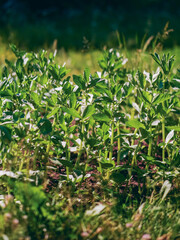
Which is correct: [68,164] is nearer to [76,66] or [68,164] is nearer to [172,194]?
[172,194]

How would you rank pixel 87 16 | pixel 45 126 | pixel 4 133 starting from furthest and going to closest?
pixel 87 16 < pixel 45 126 < pixel 4 133

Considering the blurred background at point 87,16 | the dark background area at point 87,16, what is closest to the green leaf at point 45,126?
the blurred background at point 87,16

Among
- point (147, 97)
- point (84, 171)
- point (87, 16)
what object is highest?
point (87, 16)

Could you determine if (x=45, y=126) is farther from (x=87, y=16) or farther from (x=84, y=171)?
(x=87, y=16)

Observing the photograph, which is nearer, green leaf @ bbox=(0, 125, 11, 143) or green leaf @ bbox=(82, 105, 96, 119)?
green leaf @ bbox=(0, 125, 11, 143)

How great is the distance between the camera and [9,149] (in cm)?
181

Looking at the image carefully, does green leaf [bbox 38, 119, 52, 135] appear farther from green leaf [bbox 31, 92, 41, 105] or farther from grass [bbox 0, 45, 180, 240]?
green leaf [bbox 31, 92, 41, 105]

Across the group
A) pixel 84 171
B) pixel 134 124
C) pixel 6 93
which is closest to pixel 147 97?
pixel 134 124

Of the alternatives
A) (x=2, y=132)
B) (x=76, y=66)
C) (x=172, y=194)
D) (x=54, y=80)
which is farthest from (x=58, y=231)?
(x=76, y=66)

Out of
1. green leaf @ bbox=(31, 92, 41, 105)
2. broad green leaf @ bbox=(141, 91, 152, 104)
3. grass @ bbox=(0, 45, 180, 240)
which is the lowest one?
grass @ bbox=(0, 45, 180, 240)

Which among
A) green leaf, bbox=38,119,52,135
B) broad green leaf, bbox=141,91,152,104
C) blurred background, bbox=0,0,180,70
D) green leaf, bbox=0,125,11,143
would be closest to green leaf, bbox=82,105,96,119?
green leaf, bbox=38,119,52,135

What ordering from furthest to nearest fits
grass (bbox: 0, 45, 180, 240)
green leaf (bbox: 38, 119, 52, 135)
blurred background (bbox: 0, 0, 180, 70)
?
blurred background (bbox: 0, 0, 180, 70) → green leaf (bbox: 38, 119, 52, 135) → grass (bbox: 0, 45, 180, 240)

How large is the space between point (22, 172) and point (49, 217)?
1.35 feet

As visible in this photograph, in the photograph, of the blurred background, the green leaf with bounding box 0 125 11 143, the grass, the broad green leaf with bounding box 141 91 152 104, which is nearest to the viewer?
the grass
